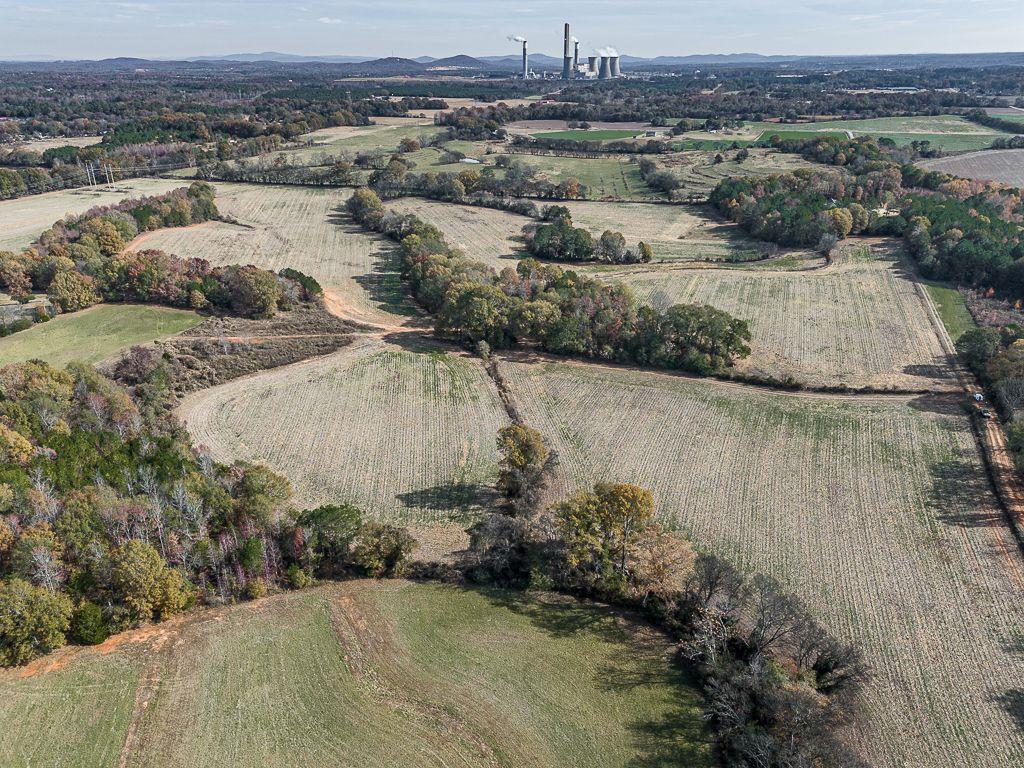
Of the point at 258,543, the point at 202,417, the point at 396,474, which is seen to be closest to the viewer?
the point at 258,543

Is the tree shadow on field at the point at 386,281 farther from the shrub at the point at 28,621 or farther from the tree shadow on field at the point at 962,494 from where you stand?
the tree shadow on field at the point at 962,494

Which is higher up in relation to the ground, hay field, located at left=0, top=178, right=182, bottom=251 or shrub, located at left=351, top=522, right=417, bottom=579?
hay field, located at left=0, top=178, right=182, bottom=251

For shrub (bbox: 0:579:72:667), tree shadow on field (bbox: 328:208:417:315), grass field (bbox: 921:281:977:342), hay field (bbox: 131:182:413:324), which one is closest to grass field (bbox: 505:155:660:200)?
tree shadow on field (bbox: 328:208:417:315)

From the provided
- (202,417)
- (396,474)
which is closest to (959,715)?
(396,474)

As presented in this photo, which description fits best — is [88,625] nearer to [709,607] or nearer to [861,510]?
[709,607]

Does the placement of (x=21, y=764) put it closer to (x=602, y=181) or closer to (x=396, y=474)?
(x=396, y=474)

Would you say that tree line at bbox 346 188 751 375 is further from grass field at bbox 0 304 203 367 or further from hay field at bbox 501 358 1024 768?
grass field at bbox 0 304 203 367
